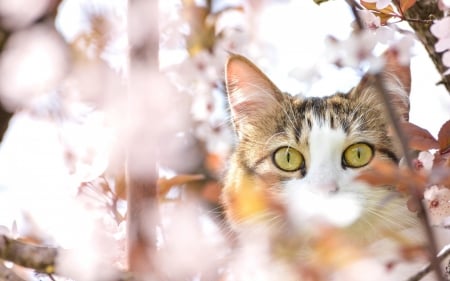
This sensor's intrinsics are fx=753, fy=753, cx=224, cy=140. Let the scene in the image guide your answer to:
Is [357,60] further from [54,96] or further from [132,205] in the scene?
[54,96]

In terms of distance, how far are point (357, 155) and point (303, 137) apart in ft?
0.55

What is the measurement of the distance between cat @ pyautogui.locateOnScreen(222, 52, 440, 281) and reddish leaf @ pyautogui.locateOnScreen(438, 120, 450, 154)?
159 millimetres

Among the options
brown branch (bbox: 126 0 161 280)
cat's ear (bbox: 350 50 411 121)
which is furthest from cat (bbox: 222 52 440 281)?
brown branch (bbox: 126 0 161 280)

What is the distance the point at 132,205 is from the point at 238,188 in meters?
0.85

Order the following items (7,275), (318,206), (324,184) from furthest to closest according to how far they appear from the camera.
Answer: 1. (324,184)
2. (318,206)
3. (7,275)

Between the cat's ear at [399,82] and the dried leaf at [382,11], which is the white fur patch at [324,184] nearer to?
the cat's ear at [399,82]

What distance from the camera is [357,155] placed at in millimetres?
2211

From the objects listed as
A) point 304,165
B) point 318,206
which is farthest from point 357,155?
point 318,206

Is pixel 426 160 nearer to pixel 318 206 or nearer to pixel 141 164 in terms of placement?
pixel 318 206

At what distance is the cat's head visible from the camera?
81.7 inches

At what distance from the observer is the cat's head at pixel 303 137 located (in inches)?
81.7

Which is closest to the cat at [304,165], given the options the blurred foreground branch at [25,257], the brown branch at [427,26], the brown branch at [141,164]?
the brown branch at [427,26]

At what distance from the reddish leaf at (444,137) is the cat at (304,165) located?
159mm

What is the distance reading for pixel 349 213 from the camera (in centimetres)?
178
